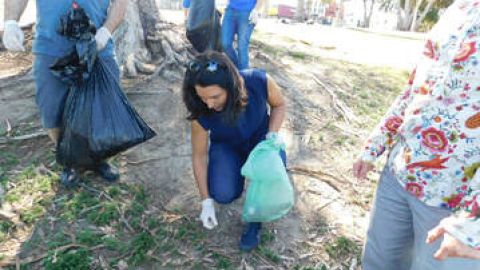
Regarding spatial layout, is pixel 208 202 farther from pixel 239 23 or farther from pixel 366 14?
pixel 366 14

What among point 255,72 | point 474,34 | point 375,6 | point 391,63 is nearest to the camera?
point 474,34

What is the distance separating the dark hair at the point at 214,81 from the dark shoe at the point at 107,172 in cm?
96

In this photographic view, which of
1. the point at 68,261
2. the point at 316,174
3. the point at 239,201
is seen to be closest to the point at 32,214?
the point at 68,261

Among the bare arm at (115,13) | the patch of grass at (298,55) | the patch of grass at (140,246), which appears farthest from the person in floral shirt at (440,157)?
the patch of grass at (298,55)

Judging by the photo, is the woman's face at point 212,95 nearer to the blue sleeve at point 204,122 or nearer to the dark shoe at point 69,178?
the blue sleeve at point 204,122

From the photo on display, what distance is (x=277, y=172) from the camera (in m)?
2.12

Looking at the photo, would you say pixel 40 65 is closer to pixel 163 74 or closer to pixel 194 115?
pixel 194 115

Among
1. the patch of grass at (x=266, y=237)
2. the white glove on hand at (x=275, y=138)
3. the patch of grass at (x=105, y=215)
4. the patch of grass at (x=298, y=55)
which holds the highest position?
the white glove on hand at (x=275, y=138)

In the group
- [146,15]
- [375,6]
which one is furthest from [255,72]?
[375,6]

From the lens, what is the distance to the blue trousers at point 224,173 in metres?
2.37

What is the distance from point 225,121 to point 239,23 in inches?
88.3

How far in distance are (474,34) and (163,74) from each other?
136 inches

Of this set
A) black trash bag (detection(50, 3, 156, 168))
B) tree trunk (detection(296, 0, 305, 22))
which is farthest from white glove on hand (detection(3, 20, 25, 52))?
tree trunk (detection(296, 0, 305, 22))

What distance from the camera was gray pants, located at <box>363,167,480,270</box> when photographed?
1.32m
